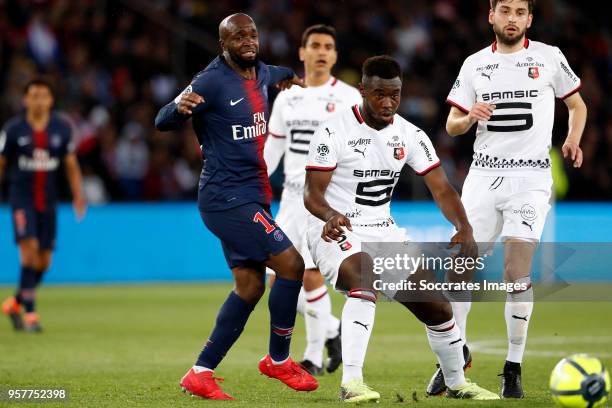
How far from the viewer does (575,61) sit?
21984 millimetres

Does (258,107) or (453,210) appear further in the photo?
(258,107)

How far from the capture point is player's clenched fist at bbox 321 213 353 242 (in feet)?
22.0

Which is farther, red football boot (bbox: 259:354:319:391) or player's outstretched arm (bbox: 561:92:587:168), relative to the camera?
player's outstretched arm (bbox: 561:92:587:168)

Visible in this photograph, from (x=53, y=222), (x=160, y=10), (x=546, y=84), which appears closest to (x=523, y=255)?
(x=546, y=84)

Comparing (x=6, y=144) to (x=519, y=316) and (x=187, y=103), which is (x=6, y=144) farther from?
(x=519, y=316)

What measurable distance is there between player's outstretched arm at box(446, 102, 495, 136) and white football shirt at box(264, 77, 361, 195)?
69.8 inches

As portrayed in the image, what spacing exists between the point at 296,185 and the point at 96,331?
3637mm

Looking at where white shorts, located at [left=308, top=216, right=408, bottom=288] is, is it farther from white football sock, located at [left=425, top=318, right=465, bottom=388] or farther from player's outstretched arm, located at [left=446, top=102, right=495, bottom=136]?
player's outstretched arm, located at [left=446, top=102, right=495, bottom=136]

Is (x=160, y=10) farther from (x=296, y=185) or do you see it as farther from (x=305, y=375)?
(x=305, y=375)

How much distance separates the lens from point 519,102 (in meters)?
7.90

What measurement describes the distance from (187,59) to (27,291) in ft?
28.4

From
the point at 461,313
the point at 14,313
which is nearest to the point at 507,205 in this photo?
the point at 461,313

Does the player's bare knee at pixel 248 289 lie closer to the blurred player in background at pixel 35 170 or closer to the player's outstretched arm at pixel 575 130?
the player's outstretched arm at pixel 575 130

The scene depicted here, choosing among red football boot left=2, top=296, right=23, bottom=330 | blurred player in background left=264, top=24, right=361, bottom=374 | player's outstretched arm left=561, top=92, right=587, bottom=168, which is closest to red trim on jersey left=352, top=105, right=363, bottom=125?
player's outstretched arm left=561, top=92, right=587, bottom=168
